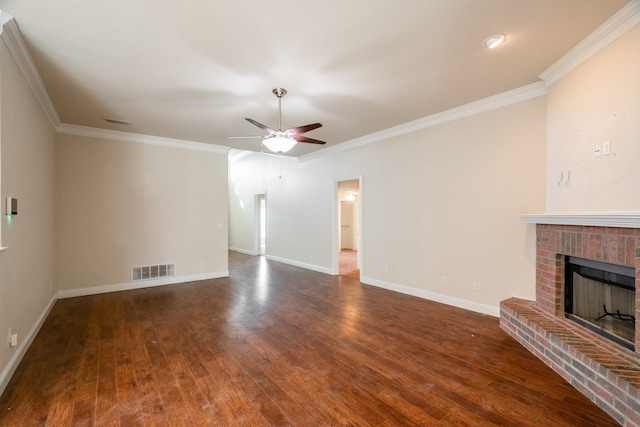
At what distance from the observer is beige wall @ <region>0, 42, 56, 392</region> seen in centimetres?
236

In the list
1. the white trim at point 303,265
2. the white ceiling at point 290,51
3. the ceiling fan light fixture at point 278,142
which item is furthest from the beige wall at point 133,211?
the ceiling fan light fixture at point 278,142

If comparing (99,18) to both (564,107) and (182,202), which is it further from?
(564,107)

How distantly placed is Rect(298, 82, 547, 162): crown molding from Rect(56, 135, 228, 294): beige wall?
3.12m

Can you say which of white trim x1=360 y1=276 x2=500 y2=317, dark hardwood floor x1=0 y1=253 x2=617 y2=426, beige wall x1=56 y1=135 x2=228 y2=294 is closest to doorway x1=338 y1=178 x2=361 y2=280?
Answer: white trim x1=360 y1=276 x2=500 y2=317

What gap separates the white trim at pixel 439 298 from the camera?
3883 mm

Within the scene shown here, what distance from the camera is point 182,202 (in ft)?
19.3

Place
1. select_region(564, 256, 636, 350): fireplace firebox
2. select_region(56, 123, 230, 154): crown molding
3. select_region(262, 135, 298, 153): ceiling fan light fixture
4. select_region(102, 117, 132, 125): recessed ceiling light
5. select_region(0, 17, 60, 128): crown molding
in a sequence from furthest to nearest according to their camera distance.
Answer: select_region(56, 123, 230, 154): crown molding, select_region(102, 117, 132, 125): recessed ceiling light, select_region(262, 135, 298, 153): ceiling fan light fixture, select_region(564, 256, 636, 350): fireplace firebox, select_region(0, 17, 60, 128): crown molding

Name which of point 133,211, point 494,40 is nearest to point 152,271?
point 133,211

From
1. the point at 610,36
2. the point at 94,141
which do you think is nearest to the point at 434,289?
the point at 610,36

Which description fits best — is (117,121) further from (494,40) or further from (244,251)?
(244,251)

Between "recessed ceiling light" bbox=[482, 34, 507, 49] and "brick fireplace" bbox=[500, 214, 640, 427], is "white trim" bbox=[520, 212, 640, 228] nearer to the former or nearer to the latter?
"brick fireplace" bbox=[500, 214, 640, 427]

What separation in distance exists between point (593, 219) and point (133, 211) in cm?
650

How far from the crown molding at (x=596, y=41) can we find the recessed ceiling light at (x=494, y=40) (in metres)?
0.75

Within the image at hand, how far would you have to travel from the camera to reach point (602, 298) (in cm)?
267
